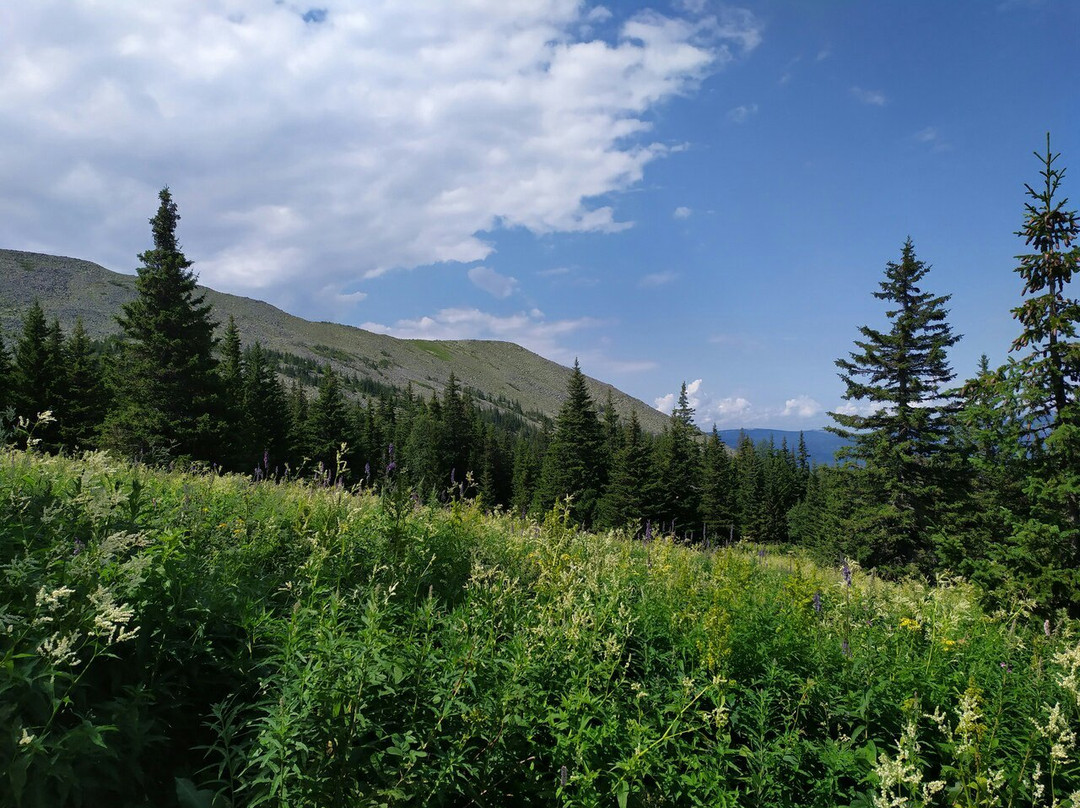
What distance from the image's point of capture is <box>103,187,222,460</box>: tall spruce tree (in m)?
29.8

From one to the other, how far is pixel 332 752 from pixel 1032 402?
12.3 meters

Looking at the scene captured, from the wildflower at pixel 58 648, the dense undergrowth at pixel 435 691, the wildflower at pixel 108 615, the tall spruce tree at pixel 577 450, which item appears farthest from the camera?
the tall spruce tree at pixel 577 450

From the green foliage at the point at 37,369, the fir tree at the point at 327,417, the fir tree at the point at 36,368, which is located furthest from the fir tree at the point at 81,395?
the fir tree at the point at 327,417

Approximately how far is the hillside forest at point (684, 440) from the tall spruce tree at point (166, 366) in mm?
120

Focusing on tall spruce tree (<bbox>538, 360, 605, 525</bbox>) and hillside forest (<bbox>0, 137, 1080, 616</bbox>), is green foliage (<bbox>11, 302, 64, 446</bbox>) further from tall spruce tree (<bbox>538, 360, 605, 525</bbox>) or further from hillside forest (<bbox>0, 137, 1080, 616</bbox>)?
tall spruce tree (<bbox>538, 360, 605, 525</bbox>)

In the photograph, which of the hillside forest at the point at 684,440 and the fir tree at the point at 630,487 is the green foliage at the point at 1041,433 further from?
the fir tree at the point at 630,487

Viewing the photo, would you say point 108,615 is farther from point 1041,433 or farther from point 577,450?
point 577,450

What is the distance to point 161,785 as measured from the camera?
2.62 metres

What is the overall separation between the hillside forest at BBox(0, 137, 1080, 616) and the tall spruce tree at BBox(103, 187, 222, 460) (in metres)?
0.12

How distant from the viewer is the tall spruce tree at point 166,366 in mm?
29828

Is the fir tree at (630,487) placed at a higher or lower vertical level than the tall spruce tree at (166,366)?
lower

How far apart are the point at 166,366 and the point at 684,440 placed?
152 feet

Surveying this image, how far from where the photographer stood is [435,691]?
2.97 meters

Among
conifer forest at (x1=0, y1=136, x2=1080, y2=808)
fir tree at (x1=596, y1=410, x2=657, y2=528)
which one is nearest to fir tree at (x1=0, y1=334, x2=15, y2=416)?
conifer forest at (x1=0, y1=136, x2=1080, y2=808)
